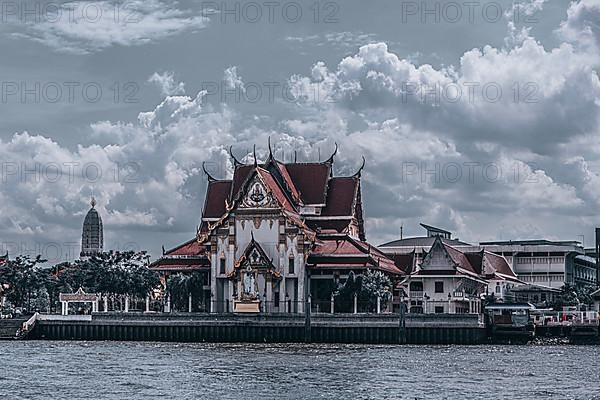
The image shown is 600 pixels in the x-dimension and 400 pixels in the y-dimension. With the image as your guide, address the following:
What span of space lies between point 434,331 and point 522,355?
12.7 meters

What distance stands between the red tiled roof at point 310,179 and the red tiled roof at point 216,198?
21.4 ft

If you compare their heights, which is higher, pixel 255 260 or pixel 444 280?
pixel 255 260

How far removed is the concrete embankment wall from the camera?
294ft

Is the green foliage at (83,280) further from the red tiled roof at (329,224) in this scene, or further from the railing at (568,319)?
the railing at (568,319)

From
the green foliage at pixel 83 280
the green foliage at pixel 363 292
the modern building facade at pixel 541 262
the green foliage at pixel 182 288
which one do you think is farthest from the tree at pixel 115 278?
the modern building facade at pixel 541 262

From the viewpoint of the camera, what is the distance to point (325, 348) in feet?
276

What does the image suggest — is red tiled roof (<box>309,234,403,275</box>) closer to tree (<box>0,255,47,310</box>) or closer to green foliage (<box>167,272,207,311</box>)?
green foliage (<box>167,272,207,311</box>)

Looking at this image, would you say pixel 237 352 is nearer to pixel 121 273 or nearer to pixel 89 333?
pixel 89 333

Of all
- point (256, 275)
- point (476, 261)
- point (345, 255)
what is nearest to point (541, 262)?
point (476, 261)

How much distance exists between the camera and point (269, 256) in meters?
107

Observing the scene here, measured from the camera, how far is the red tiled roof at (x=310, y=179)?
377 ft

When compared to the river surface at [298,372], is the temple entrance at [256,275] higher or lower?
higher

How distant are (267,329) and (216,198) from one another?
27.7 metres

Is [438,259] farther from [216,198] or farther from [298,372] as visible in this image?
[298,372]
